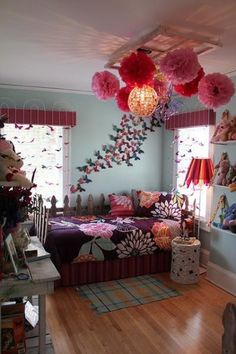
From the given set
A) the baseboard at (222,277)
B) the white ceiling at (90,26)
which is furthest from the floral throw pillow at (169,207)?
the white ceiling at (90,26)

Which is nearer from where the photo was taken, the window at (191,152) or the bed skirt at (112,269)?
the bed skirt at (112,269)

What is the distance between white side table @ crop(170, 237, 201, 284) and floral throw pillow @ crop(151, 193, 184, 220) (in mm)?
667

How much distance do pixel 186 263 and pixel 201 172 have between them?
41.0 inches

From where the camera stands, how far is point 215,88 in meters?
2.03

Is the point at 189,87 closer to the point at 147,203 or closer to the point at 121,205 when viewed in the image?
the point at 147,203

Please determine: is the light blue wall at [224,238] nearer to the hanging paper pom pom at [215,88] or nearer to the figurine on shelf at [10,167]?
the hanging paper pom pom at [215,88]

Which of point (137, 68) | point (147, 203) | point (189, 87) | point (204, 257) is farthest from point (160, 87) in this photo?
point (204, 257)

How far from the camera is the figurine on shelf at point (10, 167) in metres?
1.61

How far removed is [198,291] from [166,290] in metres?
0.34

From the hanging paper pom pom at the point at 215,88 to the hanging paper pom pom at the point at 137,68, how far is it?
35cm

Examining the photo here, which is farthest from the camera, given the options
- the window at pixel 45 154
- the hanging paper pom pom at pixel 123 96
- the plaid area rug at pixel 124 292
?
the window at pixel 45 154

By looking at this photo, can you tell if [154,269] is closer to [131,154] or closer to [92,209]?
[92,209]

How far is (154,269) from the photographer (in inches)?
150

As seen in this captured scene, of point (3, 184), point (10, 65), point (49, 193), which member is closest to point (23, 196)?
point (3, 184)
